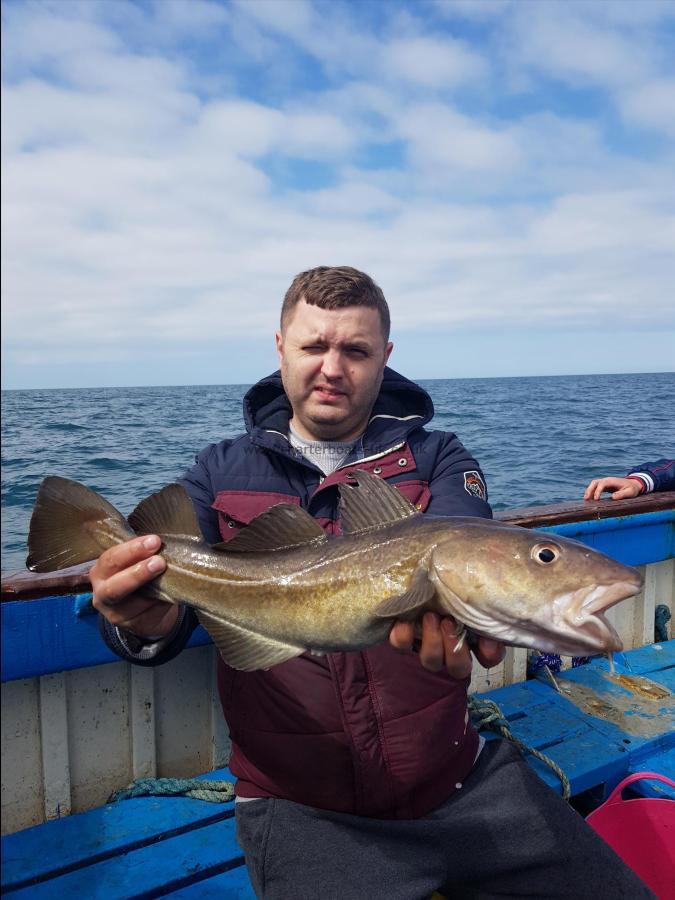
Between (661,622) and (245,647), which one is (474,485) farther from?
(661,622)

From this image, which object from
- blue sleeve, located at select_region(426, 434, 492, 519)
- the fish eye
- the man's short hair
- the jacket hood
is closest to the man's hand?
the fish eye

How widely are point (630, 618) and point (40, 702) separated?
15.4ft

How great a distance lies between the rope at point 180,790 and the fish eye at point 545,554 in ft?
7.90

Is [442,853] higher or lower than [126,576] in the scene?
lower

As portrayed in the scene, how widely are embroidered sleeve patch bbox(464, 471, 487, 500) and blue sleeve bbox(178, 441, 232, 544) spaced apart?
1.31 metres

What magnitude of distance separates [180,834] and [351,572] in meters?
1.94

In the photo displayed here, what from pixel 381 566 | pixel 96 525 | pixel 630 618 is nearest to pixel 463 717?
pixel 381 566

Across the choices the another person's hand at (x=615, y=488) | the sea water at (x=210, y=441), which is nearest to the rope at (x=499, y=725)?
the another person's hand at (x=615, y=488)

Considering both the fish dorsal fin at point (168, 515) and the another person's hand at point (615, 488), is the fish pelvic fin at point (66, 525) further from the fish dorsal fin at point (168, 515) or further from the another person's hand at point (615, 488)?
the another person's hand at point (615, 488)

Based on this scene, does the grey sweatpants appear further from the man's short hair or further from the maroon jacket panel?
the man's short hair

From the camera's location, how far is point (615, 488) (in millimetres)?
5500

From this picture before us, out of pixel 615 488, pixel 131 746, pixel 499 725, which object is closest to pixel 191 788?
pixel 131 746

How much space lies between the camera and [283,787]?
2.80m

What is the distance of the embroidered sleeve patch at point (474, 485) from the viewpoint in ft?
10.5
